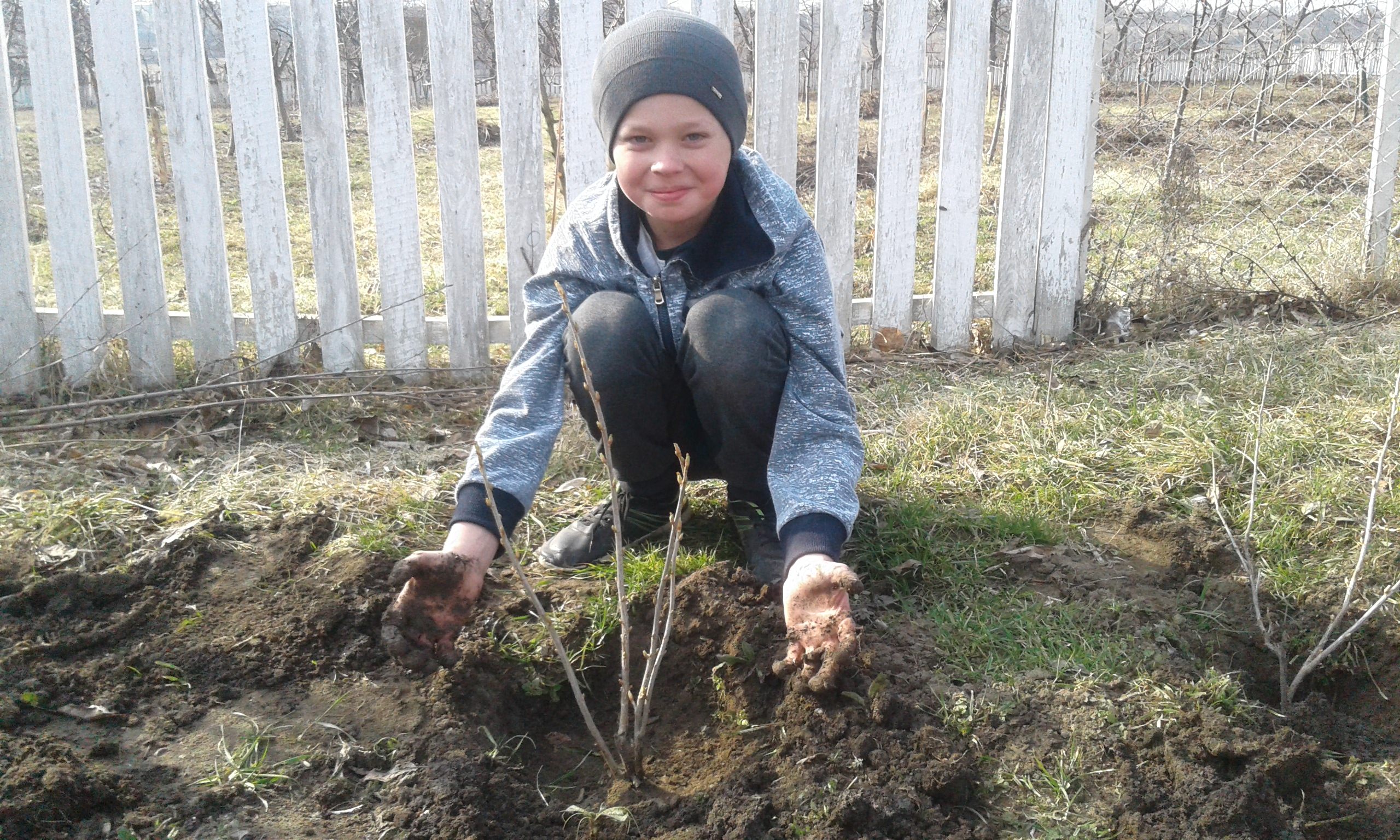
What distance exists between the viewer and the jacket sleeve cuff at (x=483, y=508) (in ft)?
6.69

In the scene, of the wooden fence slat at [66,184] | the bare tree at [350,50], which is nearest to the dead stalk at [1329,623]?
the wooden fence slat at [66,184]

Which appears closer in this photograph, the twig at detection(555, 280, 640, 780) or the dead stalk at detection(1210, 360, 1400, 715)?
the twig at detection(555, 280, 640, 780)

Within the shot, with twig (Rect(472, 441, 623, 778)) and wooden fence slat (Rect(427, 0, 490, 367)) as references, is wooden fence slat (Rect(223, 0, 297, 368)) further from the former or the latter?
twig (Rect(472, 441, 623, 778))

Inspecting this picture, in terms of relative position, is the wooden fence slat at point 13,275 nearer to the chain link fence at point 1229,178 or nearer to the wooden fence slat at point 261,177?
the wooden fence slat at point 261,177

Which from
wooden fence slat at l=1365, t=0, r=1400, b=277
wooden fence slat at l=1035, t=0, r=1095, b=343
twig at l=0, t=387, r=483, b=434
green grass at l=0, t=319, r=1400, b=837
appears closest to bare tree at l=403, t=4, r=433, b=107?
twig at l=0, t=387, r=483, b=434

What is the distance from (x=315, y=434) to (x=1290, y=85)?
1263 cm

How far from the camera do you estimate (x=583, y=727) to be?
2.04m

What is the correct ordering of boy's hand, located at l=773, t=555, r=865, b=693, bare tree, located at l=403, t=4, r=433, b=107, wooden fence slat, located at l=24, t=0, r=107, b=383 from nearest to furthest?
boy's hand, located at l=773, t=555, r=865, b=693 < wooden fence slat, located at l=24, t=0, r=107, b=383 < bare tree, located at l=403, t=4, r=433, b=107

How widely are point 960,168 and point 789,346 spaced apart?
1.93m

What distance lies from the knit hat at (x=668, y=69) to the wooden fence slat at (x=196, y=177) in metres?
1.99

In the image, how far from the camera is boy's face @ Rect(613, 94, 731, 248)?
2172 millimetres

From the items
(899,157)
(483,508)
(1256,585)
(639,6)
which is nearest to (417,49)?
(639,6)

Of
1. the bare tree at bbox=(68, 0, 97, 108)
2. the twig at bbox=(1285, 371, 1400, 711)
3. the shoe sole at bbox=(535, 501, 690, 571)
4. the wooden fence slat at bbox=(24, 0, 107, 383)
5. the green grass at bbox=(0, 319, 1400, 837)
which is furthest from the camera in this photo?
the bare tree at bbox=(68, 0, 97, 108)

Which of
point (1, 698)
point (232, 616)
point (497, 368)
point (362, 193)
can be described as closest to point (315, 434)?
point (497, 368)
